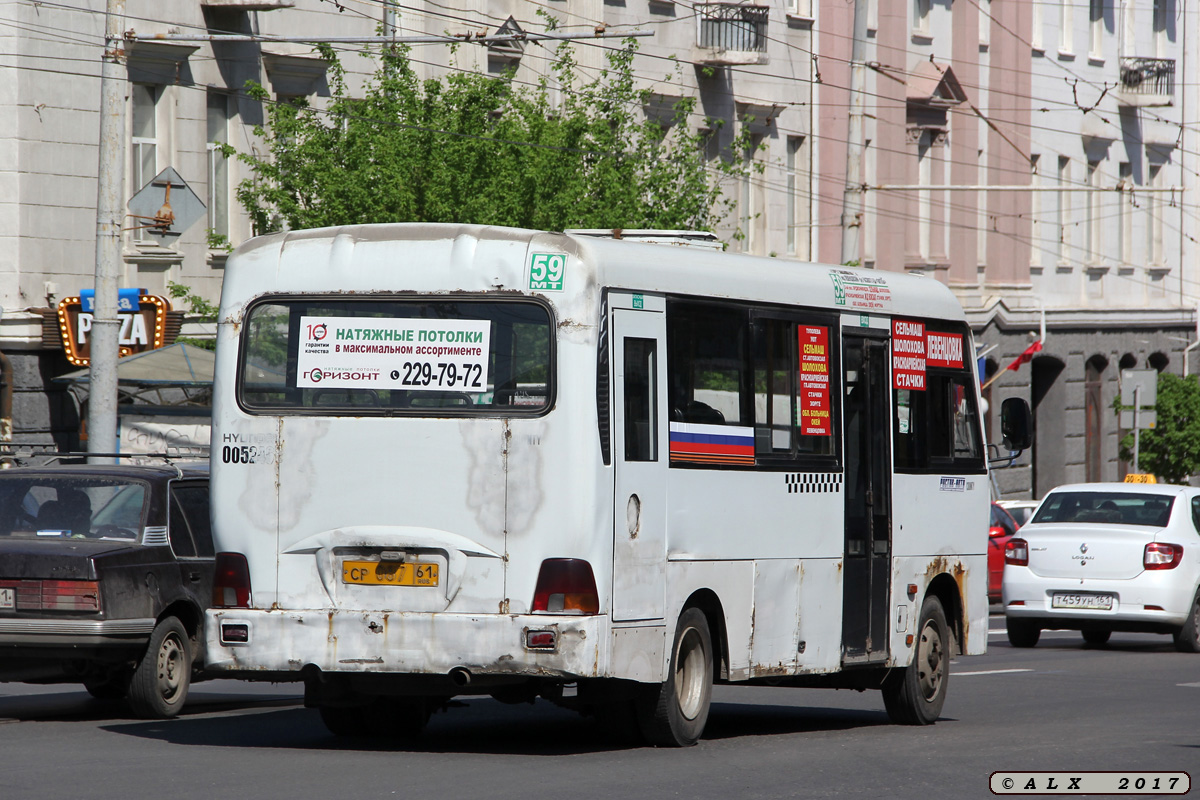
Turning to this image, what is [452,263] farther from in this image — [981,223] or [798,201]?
[981,223]

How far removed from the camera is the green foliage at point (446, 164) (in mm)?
26438

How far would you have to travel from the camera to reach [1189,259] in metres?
57.0

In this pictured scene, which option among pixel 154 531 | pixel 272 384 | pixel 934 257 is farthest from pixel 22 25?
pixel 934 257

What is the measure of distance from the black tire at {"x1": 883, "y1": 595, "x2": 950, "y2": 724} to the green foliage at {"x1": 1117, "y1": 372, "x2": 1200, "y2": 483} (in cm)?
3412

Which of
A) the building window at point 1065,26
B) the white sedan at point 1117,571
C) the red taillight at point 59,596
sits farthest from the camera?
the building window at point 1065,26

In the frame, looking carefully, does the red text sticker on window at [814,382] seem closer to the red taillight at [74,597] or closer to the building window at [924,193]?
the red taillight at [74,597]

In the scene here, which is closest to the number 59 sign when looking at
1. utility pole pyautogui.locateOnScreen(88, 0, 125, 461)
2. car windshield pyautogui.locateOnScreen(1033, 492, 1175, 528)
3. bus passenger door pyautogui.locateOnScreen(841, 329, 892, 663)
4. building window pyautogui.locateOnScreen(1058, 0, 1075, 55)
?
bus passenger door pyautogui.locateOnScreen(841, 329, 892, 663)

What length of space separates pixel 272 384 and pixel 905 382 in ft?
15.1

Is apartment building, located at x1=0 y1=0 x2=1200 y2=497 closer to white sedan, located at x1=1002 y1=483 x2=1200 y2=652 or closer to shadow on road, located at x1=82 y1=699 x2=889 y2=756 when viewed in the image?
shadow on road, located at x1=82 y1=699 x2=889 y2=756

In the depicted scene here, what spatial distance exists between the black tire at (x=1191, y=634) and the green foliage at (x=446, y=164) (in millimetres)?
9193

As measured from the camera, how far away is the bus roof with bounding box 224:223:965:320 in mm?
11352

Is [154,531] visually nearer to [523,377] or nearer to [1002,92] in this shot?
[523,377]

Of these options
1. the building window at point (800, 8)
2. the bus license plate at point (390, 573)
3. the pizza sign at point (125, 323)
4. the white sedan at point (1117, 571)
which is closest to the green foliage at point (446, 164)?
the pizza sign at point (125, 323)

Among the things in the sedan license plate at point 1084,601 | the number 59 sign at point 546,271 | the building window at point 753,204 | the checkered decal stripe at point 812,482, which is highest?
the building window at point 753,204
